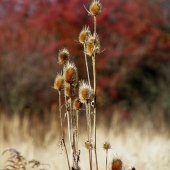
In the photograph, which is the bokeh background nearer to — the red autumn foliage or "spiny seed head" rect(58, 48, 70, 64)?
the red autumn foliage

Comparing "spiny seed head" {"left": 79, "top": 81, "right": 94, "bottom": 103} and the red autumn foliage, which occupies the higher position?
the red autumn foliage

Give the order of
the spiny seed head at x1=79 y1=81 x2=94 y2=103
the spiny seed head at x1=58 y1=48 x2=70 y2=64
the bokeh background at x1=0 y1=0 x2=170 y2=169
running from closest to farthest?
the spiny seed head at x1=79 y1=81 x2=94 y2=103, the spiny seed head at x1=58 y1=48 x2=70 y2=64, the bokeh background at x1=0 y1=0 x2=170 y2=169

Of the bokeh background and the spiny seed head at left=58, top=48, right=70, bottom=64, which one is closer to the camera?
the spiny seed head at left=58, top=48, right=70, bottom=64

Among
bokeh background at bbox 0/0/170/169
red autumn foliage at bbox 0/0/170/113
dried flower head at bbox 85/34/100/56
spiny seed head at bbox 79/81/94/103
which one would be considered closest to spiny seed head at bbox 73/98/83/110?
spiny seed head at bbox 79/81/94/103

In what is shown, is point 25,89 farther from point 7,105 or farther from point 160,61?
point 160,61

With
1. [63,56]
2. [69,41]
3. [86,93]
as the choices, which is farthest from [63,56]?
[69,41]

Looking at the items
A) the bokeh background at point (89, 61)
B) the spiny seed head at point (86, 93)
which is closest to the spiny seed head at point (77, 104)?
the spiny seed head at point (86, 93)

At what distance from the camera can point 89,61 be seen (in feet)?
29.1

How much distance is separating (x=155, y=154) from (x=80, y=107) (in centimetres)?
232

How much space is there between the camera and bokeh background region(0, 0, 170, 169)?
273 inches

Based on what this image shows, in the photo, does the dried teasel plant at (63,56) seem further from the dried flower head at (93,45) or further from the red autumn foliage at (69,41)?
the red autumn foliage at (69,41)

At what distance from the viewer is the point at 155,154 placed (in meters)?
3.61

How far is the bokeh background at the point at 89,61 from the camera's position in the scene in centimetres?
693

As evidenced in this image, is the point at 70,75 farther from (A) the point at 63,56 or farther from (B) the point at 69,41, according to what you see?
(B) the point at 69,41
